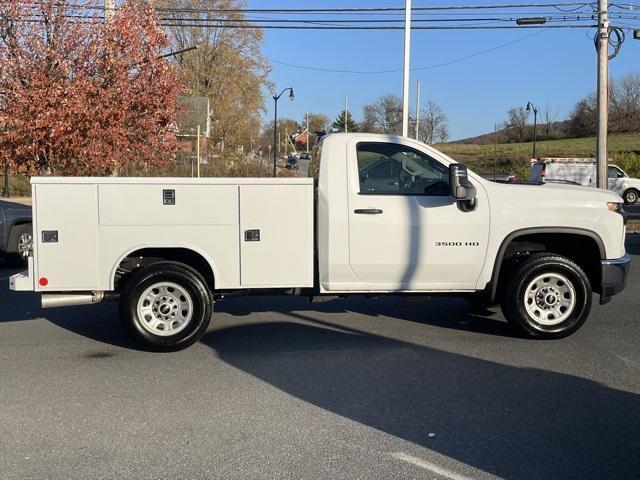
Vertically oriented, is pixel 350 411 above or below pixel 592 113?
below

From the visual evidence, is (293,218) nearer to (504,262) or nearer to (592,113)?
(504,262)

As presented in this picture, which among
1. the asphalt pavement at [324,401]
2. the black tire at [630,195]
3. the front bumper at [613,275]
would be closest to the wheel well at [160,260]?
the asphalt pavement at [324,401]

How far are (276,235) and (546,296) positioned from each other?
9.36ft

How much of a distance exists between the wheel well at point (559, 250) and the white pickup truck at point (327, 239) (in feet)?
0.08

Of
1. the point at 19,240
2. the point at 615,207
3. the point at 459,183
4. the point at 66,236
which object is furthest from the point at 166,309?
the point at 19,240

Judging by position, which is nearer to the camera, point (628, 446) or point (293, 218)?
point (628, 446)

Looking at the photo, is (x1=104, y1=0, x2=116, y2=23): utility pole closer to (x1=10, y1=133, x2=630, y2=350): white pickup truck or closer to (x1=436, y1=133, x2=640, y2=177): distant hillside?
(x1=10, y1=133, x2=630, y2=350): white pickup truck

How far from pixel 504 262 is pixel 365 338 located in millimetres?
1700

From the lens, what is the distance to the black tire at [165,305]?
6.05m

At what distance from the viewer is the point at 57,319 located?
7676 millimetres

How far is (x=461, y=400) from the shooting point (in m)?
4.82

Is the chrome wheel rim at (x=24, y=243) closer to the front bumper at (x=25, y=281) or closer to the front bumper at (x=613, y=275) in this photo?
the front bumper at (x=25, y=281)

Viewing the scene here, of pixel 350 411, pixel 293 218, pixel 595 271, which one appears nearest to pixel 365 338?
pixel 293 218

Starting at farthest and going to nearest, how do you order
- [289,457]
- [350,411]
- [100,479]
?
1. [350,411]
2. [289,457]
3. [100,479]
